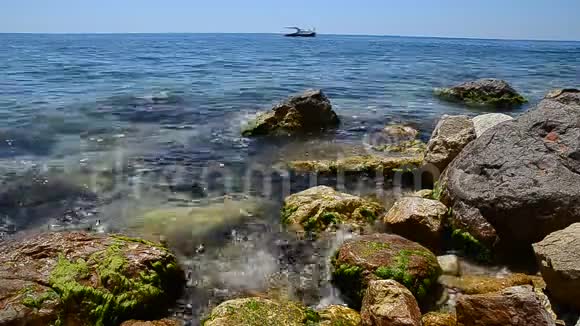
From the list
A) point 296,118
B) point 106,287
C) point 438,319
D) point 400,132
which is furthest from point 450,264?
point 296,118

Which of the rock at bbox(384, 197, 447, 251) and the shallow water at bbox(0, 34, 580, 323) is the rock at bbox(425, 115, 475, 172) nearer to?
the shallow water at bbox(0, 34, 580, 323)

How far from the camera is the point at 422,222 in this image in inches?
297

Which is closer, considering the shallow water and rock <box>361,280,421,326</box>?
rock <box>361,280,421,326</box>

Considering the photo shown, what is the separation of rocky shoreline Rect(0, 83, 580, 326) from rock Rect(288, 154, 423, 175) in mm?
1171

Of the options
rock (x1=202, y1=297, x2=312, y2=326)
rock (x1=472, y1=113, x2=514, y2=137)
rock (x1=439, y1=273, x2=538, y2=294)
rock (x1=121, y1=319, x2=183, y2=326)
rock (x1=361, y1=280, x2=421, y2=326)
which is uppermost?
rock (x1=472, y1=113, x2=514, y2=137)

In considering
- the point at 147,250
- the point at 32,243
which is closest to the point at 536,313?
the point at 147,250

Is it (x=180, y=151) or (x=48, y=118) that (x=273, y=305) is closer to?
(x=180, y=151)

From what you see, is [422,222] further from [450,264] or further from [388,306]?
[388,306]

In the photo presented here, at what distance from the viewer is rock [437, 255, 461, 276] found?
6.77m

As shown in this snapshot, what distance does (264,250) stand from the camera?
7664 mm

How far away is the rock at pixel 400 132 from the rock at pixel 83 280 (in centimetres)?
988

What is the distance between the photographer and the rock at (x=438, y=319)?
5.43m

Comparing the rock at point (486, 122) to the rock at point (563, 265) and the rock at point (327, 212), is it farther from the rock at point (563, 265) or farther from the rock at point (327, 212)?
the rock at point (563, 265)

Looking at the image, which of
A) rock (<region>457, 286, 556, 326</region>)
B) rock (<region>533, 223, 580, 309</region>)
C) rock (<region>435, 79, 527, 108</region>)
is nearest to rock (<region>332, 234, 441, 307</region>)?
rock (<region>457, 286, 556, 326</region>)
